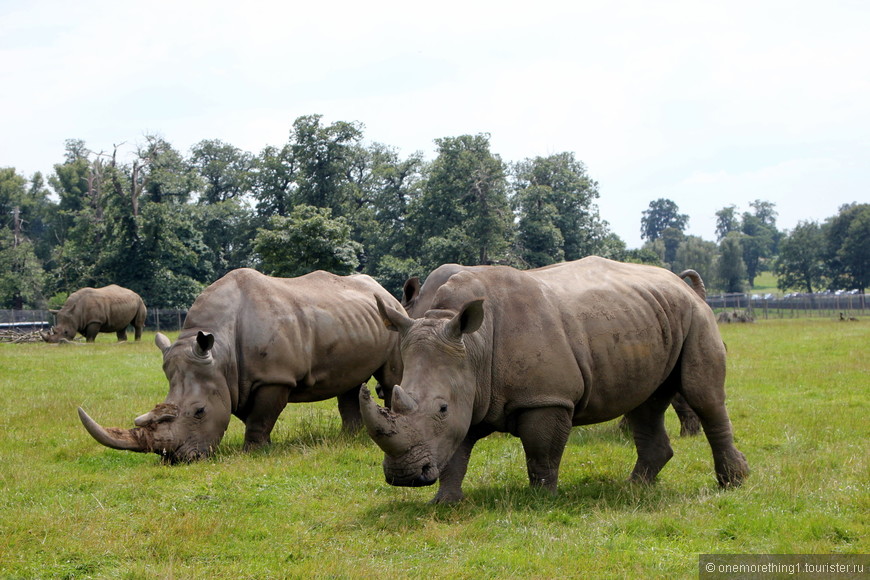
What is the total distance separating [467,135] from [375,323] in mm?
48758

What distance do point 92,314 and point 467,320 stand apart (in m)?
30.8

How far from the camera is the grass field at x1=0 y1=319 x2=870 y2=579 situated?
19.7 ft

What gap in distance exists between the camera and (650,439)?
28.9ft

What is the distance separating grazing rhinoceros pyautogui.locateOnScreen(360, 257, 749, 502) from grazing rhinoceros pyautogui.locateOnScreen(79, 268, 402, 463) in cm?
361

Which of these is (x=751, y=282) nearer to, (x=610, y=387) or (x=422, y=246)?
(x=422, y=246)

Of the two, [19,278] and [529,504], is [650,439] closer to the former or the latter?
[529,504]

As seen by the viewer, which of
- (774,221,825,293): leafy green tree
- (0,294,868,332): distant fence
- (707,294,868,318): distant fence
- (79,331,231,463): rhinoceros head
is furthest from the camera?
(774,221,825,293): leafy green tree

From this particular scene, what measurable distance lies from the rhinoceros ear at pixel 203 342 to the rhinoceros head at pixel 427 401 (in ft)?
11.0

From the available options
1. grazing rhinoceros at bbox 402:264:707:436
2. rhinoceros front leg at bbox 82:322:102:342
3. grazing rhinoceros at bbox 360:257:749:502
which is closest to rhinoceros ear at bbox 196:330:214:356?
grazing rhinoceros at bbox 402:264:707:436

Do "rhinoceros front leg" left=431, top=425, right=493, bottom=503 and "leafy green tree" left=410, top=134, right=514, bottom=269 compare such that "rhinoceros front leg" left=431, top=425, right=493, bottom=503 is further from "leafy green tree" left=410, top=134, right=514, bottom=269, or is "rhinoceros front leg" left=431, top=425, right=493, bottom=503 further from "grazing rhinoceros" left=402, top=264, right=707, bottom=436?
"leafy green tree" left=410, top=134, right=514, bottom=269

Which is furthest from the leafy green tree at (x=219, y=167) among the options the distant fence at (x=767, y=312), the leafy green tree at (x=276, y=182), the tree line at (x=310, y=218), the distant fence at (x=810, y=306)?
the distant fence at (x=810, y=306)

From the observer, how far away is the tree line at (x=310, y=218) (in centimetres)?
5525

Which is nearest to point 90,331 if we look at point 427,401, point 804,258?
point 427,401

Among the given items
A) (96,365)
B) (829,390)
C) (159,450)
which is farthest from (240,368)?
(96,365)
